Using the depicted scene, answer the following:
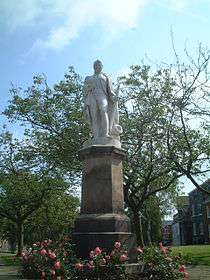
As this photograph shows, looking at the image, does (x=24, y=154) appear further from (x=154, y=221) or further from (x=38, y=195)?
(x=154, y=221)

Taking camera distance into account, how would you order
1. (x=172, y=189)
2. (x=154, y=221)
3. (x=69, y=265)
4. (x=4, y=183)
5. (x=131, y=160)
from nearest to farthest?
(x=69, y=265), (x=131, y=160), (x=172, y=189), (x=4, y=183), (x=154, y=221)

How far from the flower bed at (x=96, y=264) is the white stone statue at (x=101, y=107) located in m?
3.07

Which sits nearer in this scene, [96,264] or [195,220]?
[96,264]

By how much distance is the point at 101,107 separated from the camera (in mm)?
12539

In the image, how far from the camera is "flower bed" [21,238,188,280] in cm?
957

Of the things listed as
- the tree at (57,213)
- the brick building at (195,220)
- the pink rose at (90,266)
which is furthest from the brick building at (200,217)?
the pink rose at (90,266)

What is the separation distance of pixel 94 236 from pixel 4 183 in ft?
91.9

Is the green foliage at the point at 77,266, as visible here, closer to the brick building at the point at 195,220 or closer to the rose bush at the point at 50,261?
the rose bush at the point at 50,261

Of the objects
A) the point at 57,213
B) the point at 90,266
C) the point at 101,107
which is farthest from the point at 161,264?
the point at 57,213

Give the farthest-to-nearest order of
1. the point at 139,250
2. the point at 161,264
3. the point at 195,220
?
1. the point at 195,220
2. the point at 139,250
3. the point at 161,264

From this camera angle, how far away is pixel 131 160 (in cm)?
2509

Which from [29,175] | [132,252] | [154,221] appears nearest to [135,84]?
[29,175]

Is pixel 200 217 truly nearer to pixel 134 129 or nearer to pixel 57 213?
pixel 57 213

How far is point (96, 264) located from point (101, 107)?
4.68 metres
